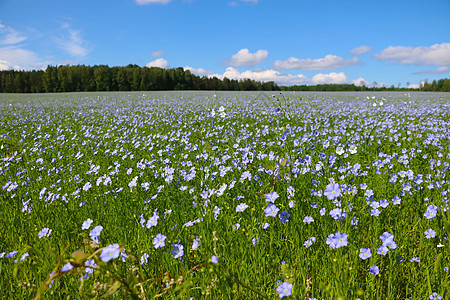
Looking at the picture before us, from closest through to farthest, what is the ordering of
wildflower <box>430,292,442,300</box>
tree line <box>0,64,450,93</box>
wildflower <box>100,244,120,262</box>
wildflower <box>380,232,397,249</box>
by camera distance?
wildflower <box>100,244,120,262</box>, wildflower <box>430,292,442,300</box>, wildflower <box>380,232,397,249</box>, tree line <box>0,64,450,93</box>

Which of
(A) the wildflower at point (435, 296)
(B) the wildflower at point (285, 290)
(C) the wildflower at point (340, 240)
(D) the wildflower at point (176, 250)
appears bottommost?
(A) the wildflower at point (435, 296)

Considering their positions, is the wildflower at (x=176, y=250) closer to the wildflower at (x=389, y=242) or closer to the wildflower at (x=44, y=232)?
the wildflower at (x=44, y=232)

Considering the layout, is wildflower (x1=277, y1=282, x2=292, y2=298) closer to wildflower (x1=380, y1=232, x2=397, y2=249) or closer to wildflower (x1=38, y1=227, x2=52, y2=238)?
wildflower (x1=380, y1=232, x2=397, y2=249)

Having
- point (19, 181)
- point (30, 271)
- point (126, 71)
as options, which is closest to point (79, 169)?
point (19, 181)

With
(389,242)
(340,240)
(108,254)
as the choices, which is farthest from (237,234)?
(108,254)

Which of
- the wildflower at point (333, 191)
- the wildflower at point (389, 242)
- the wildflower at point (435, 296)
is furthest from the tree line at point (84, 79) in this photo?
the wildflower at point (435, 296)

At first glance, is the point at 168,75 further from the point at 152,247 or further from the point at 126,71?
the point at 152,247

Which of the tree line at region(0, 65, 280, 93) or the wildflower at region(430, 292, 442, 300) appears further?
the tree line at region(0, 65, 280, 93)

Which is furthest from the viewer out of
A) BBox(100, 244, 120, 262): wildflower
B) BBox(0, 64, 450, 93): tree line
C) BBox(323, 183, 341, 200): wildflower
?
BBox(0, 64, 450, 93): tree line

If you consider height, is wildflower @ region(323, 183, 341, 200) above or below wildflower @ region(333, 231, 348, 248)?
above

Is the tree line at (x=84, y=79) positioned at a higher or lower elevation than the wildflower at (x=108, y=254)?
higher

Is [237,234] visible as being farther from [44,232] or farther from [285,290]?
[44,232]

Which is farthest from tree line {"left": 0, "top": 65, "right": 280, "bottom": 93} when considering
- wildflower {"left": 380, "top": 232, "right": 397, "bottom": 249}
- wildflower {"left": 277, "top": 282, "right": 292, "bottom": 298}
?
wildflower {"left": 277, "top": 282, "right": 292, "bottom": 298}

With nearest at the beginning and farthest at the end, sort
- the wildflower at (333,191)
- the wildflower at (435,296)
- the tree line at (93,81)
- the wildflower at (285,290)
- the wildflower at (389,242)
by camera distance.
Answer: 1. the wildflower at (285,290)
2. the wildflower at (435,296)
3. the wildflower at (389,242)
4. the wildflower at (333,191)
5. the tree line at (93,81)
